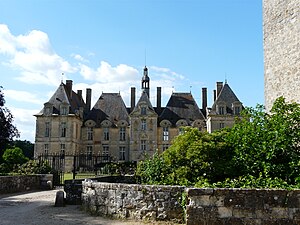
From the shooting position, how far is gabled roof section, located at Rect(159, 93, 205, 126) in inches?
1575

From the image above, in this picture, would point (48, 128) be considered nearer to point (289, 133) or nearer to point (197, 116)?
point (197, 116)

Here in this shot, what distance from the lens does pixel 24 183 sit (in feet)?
47.9

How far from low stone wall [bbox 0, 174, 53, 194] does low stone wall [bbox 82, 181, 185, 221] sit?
6781mm

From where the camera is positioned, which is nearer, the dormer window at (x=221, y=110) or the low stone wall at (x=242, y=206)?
the low stone wall at (x=242, y=206)

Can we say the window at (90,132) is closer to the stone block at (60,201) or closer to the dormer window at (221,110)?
the dormer window at (221,110)

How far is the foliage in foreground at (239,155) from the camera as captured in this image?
881cm

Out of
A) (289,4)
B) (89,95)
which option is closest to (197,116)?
(89,95)

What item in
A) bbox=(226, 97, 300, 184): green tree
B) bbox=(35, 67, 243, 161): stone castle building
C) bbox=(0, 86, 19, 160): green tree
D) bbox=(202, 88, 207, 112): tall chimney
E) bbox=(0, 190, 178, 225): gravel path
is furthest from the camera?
bbox=(202, 88, 207, 112): tall chimney

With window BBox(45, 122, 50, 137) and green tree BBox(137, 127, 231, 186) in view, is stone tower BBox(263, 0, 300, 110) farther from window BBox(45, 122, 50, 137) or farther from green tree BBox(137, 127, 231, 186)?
window BBox(45, 122, 50, 137)

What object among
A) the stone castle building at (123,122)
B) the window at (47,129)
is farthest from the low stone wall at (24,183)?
the window at (47,129)

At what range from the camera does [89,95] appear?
44.3m

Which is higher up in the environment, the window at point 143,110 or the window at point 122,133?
the window at point 143,110

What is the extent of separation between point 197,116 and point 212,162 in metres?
31.2

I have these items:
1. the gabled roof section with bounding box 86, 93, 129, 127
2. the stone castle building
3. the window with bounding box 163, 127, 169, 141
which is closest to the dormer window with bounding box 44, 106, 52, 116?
the stone castle building
